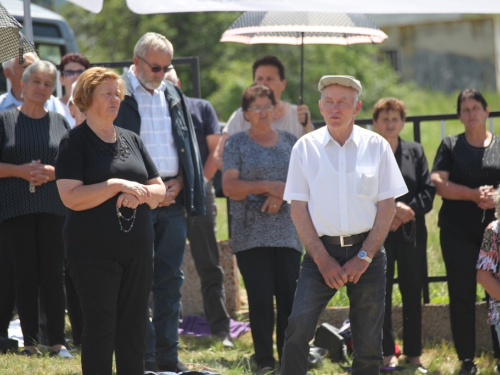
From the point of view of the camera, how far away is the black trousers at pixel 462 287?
675cm

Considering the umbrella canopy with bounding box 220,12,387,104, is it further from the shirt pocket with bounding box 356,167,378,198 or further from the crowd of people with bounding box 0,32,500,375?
the shirt pocket with bounding box 356,167,378,198

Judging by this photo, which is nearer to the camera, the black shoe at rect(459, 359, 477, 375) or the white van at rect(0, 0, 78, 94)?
the black shoe at rect(459, 359, 477, 375)

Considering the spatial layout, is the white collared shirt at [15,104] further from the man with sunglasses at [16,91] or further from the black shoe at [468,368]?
the black shoe at [468,368]

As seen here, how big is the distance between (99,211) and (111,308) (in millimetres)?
560

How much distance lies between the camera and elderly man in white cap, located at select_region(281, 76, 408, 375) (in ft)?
16.3

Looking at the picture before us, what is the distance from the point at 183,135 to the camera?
6.00 metres

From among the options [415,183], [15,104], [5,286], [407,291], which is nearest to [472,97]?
[415,183]

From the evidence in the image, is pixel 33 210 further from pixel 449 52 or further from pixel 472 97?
pixel 449 52

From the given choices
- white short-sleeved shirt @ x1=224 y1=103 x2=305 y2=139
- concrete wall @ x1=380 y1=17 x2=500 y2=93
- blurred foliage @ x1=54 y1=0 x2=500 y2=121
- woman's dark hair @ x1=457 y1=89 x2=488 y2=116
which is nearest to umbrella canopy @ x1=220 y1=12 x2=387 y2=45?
white short-sleeved shirt @ x1=224 y1=103 x2=305 y2=139

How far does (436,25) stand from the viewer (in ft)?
106

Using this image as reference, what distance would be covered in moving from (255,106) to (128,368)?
7.59 ft

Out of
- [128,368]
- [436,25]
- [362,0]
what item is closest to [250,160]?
[362,0]

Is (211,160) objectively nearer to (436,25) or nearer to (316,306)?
(316,306)

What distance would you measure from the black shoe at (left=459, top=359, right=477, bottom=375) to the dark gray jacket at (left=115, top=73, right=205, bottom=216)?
2436 millimetres
